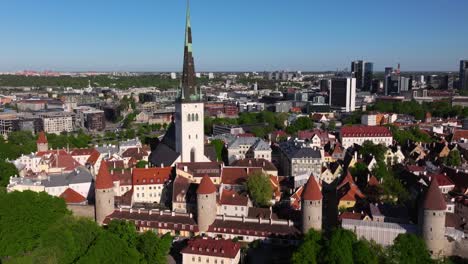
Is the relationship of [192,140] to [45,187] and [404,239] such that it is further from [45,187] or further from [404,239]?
[404,239]

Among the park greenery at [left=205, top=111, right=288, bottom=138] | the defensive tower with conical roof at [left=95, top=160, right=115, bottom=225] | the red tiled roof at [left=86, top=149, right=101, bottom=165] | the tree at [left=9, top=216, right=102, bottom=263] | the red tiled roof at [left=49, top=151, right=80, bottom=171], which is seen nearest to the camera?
the tree at [left=9, top=216, right=102, bottom=263]

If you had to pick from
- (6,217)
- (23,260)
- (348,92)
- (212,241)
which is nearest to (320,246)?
(212,241)

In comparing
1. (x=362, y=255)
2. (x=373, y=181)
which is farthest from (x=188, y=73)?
(x=362, y=255)

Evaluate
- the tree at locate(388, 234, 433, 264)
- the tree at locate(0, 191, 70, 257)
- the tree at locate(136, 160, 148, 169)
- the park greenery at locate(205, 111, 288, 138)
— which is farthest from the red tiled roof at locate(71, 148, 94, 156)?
the tree at locate(388, 234, 433, 264)

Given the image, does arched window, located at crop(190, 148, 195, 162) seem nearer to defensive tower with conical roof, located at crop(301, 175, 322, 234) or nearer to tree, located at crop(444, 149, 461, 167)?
defensive tower with conical roof, located at crop(301, 175, 322, 234)

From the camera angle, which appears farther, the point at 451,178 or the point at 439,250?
the point at 451,178

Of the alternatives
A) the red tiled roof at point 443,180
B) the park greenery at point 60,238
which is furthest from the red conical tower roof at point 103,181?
the red tiled roof at point 443,180

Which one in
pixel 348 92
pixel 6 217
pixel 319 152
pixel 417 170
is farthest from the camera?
pixel 348 92
